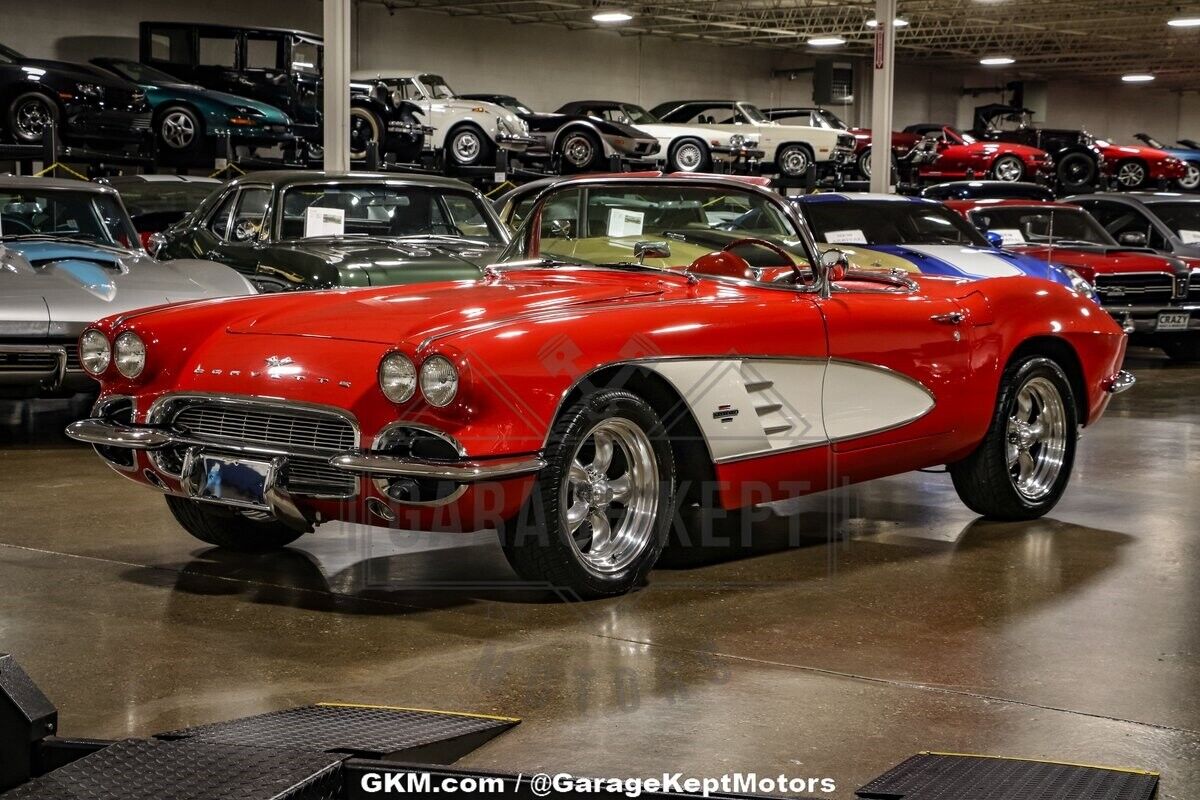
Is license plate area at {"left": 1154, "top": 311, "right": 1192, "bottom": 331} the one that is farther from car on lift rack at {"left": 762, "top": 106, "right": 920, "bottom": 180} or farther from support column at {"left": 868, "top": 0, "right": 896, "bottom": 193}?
car on lift rack at {"left": 762, "top": 106, "right": 920, "bottom": 180}

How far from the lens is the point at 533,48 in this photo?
31969 millimetres

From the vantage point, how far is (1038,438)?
6297 mm

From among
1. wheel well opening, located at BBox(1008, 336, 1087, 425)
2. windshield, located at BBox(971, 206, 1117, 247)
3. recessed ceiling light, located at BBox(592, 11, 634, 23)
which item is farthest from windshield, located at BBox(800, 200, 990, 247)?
recessed ceiling light, located at BBox(592, 11, 634, 23)

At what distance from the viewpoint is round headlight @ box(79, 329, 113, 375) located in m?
5.06

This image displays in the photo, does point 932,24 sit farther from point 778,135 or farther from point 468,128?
point 468,128

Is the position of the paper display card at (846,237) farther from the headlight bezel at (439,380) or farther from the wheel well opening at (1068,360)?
the headlight bezel at (439,380)

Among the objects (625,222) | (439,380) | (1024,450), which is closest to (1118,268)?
(1024,450)

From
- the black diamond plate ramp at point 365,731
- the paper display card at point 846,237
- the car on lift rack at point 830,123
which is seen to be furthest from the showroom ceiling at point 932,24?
the black diamond plate ramp at point 365,731

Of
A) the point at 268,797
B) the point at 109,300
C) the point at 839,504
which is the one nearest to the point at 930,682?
the point at 268,797

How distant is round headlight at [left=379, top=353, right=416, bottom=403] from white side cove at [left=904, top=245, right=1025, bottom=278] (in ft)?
21.5

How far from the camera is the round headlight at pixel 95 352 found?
5059mm

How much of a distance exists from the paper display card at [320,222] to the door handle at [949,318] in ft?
14.9

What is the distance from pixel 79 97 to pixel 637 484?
1271cm

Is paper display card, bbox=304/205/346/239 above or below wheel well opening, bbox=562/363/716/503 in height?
above
